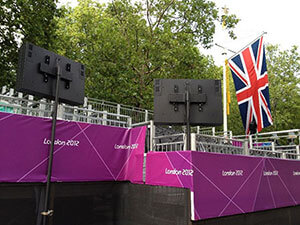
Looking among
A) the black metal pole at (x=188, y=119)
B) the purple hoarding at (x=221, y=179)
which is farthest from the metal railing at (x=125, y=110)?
the black metal pole at (x=188, y=119)

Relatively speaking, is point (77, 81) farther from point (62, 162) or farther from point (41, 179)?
point (41, 179)

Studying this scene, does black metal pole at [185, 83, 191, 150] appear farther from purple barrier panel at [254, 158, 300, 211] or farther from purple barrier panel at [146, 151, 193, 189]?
purple barrier panel at [254, 158, 300, 211]

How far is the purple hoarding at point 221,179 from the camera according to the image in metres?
5.37

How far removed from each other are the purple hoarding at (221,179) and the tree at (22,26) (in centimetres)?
923

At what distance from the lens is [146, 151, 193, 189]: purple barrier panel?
17.6ft

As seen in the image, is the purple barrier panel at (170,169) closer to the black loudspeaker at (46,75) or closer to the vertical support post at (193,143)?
the vertical support post at (193,143)

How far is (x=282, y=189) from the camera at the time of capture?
7.73 meters

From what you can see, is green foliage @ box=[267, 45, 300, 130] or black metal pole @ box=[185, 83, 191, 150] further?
green foliage @ box=[267, 45, 300, 130]

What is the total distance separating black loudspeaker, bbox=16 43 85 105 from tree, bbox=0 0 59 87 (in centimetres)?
773

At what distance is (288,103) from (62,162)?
2551cm

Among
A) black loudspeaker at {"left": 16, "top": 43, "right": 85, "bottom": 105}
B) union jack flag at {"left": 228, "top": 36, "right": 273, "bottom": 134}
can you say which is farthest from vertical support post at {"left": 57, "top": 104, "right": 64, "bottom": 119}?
union jack flag at {"left": 228, "top": 36, "right": 273, "bottom": 134}

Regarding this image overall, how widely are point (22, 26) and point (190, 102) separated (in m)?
10.0

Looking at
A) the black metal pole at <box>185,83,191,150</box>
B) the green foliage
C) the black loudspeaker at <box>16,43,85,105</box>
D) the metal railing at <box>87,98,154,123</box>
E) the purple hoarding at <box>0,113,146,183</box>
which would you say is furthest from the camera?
the green foliage

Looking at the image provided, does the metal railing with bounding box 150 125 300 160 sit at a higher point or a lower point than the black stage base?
higher
